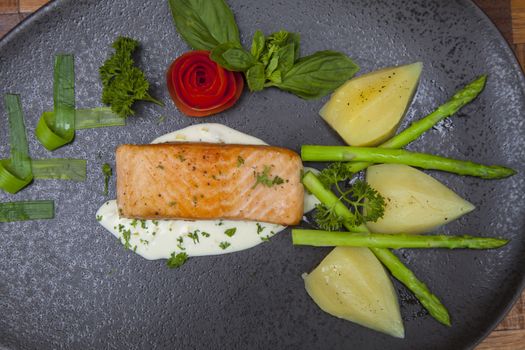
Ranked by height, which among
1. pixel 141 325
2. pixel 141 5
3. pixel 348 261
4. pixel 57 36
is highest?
pixel 141 5

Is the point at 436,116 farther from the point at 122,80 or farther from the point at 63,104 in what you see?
the point at 63,104

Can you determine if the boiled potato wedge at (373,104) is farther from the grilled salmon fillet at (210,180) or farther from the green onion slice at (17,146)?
the green onion slice at (17,146)

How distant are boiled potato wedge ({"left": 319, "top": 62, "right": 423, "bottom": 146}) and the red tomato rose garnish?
0.73 m

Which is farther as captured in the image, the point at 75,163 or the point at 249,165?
the point at 75,163

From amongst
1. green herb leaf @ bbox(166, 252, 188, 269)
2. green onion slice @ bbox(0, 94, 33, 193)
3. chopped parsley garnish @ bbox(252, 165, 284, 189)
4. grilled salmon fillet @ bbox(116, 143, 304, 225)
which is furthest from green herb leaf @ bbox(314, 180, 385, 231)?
green onion slice @ bbox(0, 94, 33, 193)

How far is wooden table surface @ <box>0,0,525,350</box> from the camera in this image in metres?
3.35

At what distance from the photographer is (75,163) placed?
338 centimetres

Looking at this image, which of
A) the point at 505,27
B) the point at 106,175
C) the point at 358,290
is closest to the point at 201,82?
the point at 106,175

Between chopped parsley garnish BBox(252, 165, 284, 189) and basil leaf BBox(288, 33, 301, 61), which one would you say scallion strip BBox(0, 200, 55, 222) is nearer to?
chopped parsley garnish BBox(252, 165, 284, 189)

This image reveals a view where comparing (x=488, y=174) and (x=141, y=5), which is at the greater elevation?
(x=141, y=5)

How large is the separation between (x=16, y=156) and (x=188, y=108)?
129 centimetres

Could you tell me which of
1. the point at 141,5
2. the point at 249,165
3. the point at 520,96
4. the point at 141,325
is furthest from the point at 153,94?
the point at 520,96

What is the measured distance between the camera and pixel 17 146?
11.0ft

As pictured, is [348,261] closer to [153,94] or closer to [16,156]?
[153,94]
